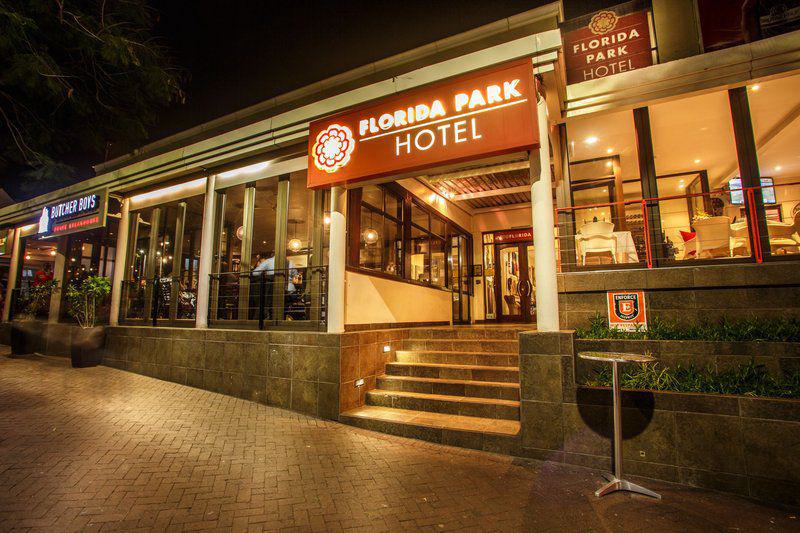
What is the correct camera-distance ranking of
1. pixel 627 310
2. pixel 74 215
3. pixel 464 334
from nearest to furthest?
1. pixel 627 310
2. pixel 464 334
3. pixel 74 215

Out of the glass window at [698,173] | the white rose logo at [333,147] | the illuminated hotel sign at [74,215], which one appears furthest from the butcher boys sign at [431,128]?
the illuminated hotel sign at [74,215]

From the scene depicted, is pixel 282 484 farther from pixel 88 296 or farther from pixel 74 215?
pixel 74 215

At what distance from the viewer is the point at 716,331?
476 centimetres

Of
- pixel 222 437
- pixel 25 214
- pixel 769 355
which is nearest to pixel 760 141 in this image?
pixel 769 355

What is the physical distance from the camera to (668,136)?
7840 mm

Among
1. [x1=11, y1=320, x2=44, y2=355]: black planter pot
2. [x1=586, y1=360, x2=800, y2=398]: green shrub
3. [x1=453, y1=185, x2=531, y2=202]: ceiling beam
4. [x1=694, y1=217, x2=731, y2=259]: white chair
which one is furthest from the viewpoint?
[x1=11, y1=320, x2=44, y2=355]: black planter pot

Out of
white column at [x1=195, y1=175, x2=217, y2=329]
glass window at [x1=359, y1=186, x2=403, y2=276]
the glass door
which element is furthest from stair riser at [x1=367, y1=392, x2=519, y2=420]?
the glass door

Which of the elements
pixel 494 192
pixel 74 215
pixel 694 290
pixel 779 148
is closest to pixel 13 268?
pixel 74 215

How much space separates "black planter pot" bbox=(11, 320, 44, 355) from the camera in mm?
10016

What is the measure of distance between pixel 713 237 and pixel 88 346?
12705 mm

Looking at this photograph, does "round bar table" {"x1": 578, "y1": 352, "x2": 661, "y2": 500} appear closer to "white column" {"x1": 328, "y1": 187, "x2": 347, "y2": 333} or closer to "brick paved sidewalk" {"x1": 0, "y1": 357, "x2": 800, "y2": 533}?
"brick paved sidewalk" {"x1": 0, "y1": 357, "x2": 800, "y2": 533}

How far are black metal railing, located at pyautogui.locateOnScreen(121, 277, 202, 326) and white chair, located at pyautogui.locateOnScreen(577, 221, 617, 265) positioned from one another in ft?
26.6

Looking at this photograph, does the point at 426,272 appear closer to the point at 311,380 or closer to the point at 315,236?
the point at 315,236

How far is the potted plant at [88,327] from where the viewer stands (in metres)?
8.38
